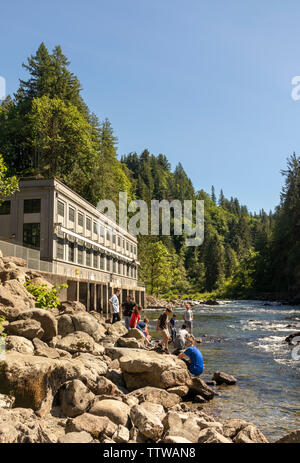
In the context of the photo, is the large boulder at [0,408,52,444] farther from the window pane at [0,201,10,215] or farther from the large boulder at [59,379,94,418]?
the window pane at [0,201,10,215]

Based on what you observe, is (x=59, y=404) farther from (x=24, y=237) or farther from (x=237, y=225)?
(x=237, y=225)

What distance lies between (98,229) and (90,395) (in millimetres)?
42035

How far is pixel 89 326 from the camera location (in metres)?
15.3

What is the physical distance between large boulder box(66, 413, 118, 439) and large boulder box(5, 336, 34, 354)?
2.94m

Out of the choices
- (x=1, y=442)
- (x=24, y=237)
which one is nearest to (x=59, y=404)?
(x=1, y=442)

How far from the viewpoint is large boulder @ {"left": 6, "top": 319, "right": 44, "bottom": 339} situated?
36.1 ft

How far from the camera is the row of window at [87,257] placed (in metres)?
38.4

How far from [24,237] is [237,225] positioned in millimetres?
157357

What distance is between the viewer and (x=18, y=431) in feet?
18.6

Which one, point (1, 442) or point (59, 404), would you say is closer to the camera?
point (1, 442)

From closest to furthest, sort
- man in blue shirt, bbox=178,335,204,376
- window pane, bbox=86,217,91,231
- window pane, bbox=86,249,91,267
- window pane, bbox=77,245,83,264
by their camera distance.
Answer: man in blue shirt, bbox=178,335,204,376 < window pane, bbox=77,245,83,264 < window pane, bbox=86,249,91,267 < window pane, bbox=86,217,91,231

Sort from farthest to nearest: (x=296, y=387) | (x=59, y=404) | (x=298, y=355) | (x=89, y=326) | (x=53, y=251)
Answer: (x=53, y=251)
(x=298, y=355)
(x=89, y=326)
(x=296, y=387)
(x=59, y=404)

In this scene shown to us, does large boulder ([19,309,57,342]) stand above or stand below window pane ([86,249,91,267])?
below

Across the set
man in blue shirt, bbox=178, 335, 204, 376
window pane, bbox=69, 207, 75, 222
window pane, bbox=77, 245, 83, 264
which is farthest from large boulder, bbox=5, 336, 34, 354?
window pane, bbox=77, 245, 83, 264
